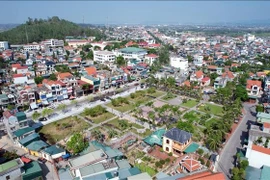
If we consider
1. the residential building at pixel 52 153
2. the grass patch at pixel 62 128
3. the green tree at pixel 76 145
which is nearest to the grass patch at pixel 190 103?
the grass patch at pixel 62 128

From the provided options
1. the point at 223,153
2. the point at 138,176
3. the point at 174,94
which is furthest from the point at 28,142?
the point at 174,94

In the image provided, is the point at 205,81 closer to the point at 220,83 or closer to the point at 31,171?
the point at 220,83

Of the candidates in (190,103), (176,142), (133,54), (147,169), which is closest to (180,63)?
(133,54)

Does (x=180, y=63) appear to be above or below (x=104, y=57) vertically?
below

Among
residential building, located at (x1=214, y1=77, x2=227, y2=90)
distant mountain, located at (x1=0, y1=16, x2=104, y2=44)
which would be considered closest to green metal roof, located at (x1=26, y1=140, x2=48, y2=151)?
residential building, located at (x1=214, y1=77, x2=227, y2=90)

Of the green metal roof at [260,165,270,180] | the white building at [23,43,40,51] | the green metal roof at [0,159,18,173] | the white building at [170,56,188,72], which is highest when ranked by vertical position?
the white building at [23,43,40,51]

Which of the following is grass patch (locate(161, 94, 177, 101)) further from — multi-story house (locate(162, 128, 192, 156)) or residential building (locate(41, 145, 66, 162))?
residential building (locate(41, 145, 66, 162))

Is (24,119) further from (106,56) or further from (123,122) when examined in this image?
(106,56)
